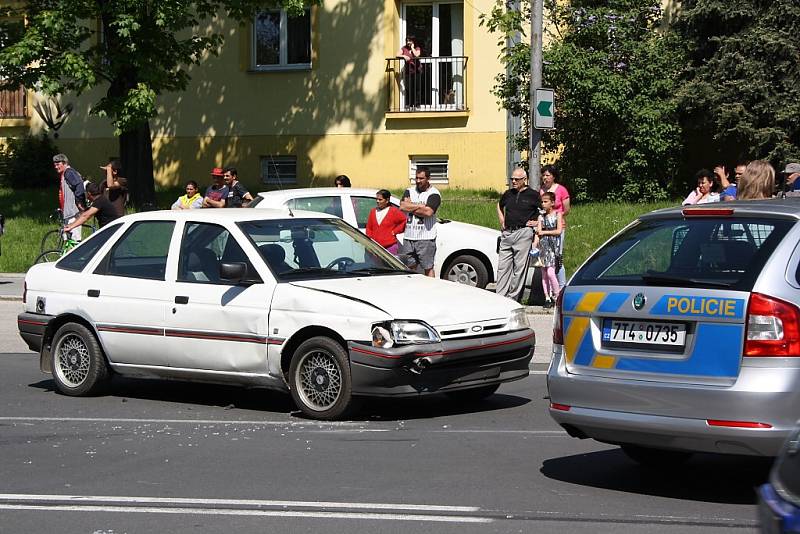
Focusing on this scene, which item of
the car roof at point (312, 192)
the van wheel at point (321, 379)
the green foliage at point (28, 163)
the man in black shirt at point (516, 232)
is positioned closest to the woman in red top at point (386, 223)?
the car roof at point (312, 192)

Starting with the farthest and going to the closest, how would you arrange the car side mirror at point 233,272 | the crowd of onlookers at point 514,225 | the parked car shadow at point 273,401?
the crowd of onlookers at point 514,225, the parked car shadow at point 273,401, the car side mirror at point 233,272

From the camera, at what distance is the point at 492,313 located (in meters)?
9.98

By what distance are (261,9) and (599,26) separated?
689 centimetres

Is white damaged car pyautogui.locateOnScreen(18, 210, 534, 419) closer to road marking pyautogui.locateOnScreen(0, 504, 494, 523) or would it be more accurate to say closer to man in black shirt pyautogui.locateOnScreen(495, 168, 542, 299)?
road marking pyautogui.locateOnScreen(0, 504, 494, 523)

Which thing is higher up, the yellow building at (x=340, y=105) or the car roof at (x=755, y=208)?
the yellow building at (x=340, y=105)

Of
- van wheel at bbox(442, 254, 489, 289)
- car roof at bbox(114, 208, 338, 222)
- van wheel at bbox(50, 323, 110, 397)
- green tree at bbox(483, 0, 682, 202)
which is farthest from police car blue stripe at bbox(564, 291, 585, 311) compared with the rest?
green tree at bbox(483, 0, 682, 202)

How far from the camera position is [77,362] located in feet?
36.5

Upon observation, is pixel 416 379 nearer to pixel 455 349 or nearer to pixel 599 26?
pixel 455 349

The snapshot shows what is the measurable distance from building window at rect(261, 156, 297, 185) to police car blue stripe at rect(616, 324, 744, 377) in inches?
893

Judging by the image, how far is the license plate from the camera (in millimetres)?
7023

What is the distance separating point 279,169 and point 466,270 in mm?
12259

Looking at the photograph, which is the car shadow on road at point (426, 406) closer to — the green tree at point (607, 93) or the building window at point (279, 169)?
the green tree at point (607, 93)

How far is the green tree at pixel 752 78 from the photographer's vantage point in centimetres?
2208

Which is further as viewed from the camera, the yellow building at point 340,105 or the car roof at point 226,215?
the yellow building at point 340,105
